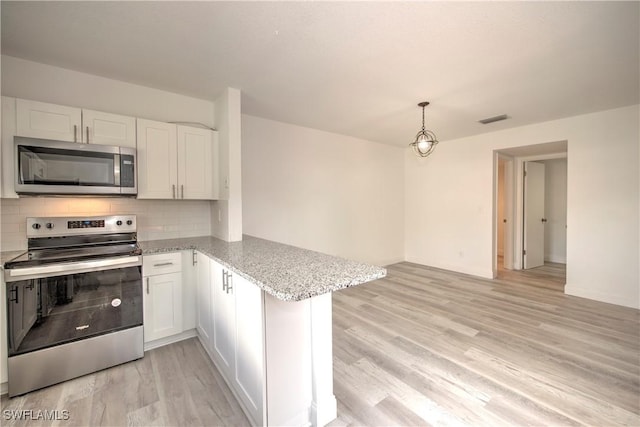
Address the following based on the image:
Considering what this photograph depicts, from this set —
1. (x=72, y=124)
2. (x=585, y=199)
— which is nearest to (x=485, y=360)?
(x=585, y=199)

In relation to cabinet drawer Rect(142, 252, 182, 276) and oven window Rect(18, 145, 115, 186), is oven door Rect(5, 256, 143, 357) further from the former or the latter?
oven window Rect(18, 145, 115, 186)

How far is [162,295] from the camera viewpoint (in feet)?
7.85

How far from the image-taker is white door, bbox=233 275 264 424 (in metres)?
1.42

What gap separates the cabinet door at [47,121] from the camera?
2.02 metres

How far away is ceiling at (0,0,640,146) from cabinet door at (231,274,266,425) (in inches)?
68.3

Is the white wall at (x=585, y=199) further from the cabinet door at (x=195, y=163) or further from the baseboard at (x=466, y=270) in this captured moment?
the cabinet door at (x=195, y=163)

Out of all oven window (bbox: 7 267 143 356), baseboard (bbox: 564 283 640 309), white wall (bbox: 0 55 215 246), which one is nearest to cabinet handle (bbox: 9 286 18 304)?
oven window (bbox: 7 267 143 356)

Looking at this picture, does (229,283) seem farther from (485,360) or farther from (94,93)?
(94,93)

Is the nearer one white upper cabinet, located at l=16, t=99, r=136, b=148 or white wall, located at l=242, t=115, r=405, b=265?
white upper cabinet, located at l=16, t=99, r=136, b=148

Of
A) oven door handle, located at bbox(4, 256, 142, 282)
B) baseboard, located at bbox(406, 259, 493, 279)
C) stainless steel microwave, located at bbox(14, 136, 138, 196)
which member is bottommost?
baseboard, located at bbox(406, 259, 493, 279)

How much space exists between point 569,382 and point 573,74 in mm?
2703

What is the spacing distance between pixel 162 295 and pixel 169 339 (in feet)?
1.49

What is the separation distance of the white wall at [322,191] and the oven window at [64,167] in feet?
5.09

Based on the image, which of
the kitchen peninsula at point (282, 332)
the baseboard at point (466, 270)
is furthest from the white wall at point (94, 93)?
the baseboard at point (466, 270)
